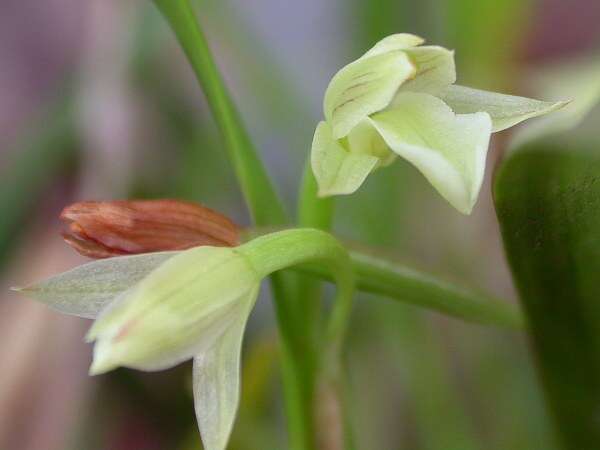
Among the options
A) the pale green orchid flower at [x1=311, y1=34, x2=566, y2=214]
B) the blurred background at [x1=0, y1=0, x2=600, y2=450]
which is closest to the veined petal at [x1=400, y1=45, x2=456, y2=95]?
the pale green orchid flower at [x1=311, y1=34, x2=566, y2=214]

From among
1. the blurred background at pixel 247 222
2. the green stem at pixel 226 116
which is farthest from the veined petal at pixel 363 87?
the blurred background at pixel 247 222

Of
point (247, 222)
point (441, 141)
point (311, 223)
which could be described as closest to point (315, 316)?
point (311, 223)

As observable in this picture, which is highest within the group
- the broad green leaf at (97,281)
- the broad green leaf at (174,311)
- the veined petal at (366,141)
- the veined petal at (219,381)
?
the veined petal at (366,141)

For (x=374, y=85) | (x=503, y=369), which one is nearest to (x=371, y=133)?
(x=374, y=85)

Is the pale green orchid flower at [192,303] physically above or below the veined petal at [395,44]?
below

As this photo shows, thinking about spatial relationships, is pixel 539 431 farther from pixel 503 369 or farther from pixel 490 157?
pixel 490 157

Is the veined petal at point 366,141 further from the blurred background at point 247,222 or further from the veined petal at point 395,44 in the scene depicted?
the blurred background at point 247,222
